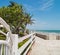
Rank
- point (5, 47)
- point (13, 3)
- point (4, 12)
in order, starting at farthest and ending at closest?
point (13, 3)
point (4, 12)
point (5, 47)

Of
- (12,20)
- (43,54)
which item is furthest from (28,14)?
(43,54)

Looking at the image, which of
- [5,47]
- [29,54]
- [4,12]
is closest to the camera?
[5,47]

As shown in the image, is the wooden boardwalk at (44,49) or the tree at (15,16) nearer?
the wooden boardwalk at (44,49)

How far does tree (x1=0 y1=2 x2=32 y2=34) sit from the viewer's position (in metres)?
32.1

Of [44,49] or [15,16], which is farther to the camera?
[15,16]

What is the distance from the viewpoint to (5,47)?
3285 mm

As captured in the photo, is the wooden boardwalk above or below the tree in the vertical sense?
below

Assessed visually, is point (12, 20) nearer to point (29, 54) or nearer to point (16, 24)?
point (16, 24)

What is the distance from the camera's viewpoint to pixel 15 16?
32219 mm

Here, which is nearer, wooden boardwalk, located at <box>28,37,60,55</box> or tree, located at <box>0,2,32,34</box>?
wooden boardwalk, located at <box>28,37,60,55</box>

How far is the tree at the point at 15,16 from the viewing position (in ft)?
105

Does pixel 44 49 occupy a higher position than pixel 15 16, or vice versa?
pixel 15 16

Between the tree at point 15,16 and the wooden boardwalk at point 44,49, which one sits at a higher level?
the tree at point 15,16

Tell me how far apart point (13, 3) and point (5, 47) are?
3228cm
